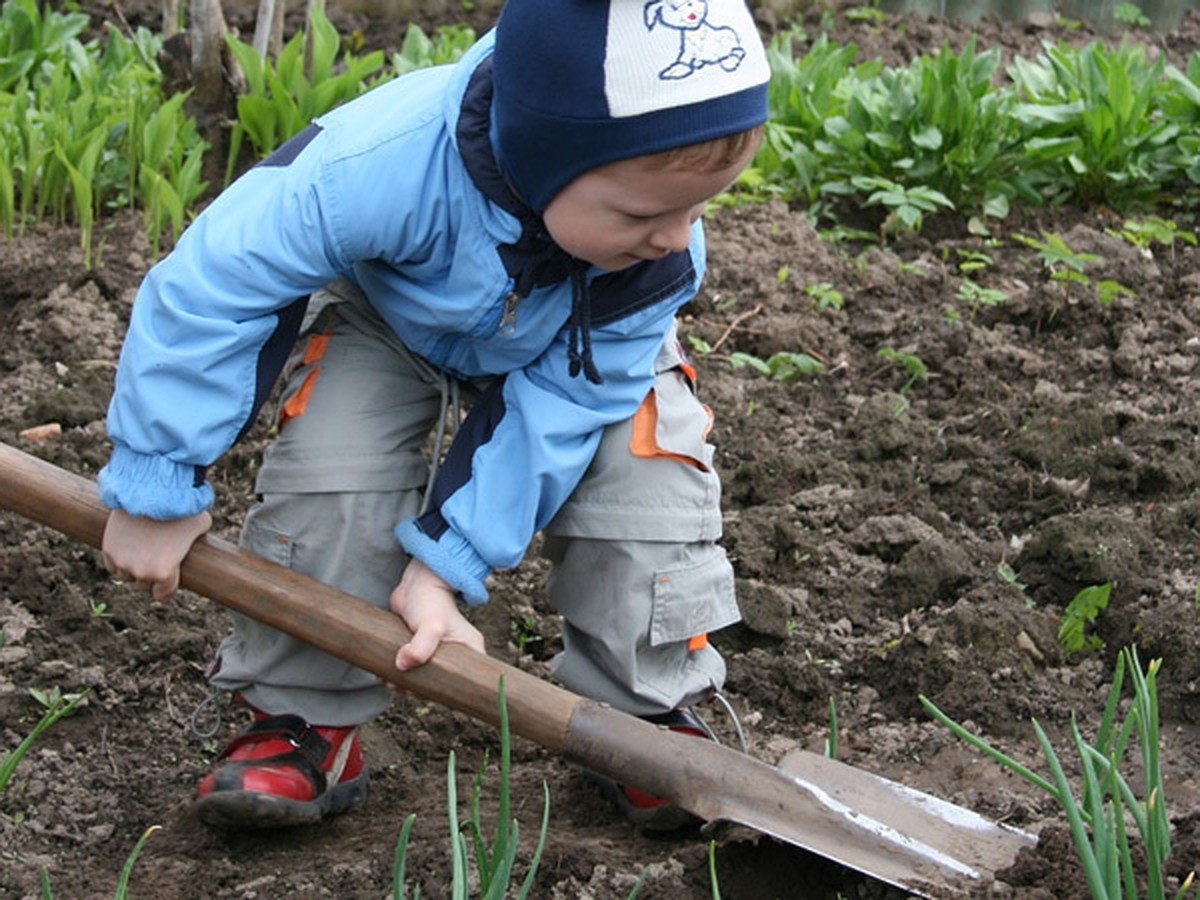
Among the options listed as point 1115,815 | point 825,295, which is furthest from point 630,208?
point 825,295

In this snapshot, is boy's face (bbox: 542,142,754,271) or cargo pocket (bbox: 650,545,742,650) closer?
boy's face (bbox: 542,142,754,271)

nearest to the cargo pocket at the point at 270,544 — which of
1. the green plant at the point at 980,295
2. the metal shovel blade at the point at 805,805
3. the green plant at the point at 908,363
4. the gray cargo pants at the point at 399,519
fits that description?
the gray cargo pants at the point at 399,519

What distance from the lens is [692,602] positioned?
2578mm

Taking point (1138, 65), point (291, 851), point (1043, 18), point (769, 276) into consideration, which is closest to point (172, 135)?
Result: point (769, 276)

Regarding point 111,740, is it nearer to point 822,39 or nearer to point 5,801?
point 5,801

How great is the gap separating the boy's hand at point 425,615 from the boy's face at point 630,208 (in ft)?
1.80

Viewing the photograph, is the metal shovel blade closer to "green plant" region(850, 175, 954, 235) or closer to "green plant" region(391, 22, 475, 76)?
"green plant" region(850, 175, 954, 235)

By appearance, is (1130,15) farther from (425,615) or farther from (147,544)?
(147,544)

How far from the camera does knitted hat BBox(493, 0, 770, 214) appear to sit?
6.63ft

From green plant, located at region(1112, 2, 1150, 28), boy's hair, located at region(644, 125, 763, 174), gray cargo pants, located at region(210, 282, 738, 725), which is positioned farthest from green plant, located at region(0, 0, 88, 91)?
green plant, located at region(1112, 2, 1150, 28)

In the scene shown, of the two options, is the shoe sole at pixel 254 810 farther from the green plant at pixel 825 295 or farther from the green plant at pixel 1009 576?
the green plant at pixel 825 295

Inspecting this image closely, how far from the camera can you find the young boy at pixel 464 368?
210cm

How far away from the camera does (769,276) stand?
169 inches

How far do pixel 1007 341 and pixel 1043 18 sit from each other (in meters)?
3.31
